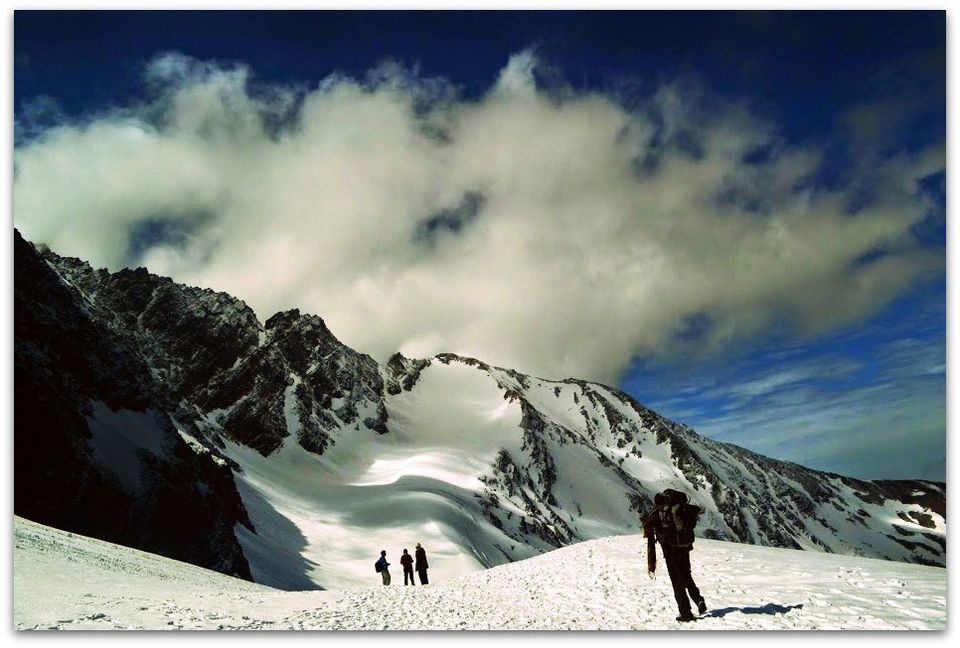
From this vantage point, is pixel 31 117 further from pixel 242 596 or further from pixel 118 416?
pixel 118 416

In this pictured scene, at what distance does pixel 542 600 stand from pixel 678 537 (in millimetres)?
5585

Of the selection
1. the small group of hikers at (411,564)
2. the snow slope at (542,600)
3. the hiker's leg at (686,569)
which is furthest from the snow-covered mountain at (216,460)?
the hiker's leg at (686,569)

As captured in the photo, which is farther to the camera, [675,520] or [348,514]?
[348,514]

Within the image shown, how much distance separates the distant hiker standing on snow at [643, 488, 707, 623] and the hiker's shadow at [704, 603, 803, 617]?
15.2 inches

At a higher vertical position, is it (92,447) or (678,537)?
(92,447)

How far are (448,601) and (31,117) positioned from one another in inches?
739

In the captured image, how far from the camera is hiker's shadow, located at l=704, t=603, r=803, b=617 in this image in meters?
10.9

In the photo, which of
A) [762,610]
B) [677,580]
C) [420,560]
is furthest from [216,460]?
[762,610]

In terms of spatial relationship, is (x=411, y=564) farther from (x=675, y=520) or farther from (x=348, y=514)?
(x=348, y=514)

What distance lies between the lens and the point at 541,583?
58.5 feet

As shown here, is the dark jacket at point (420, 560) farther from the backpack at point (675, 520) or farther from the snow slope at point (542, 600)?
the backpack at point (675, 520)

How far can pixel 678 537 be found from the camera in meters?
10.9

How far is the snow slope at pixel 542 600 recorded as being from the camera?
11016 mm

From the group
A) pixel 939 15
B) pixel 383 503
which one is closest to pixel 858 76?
pixel 939 15
